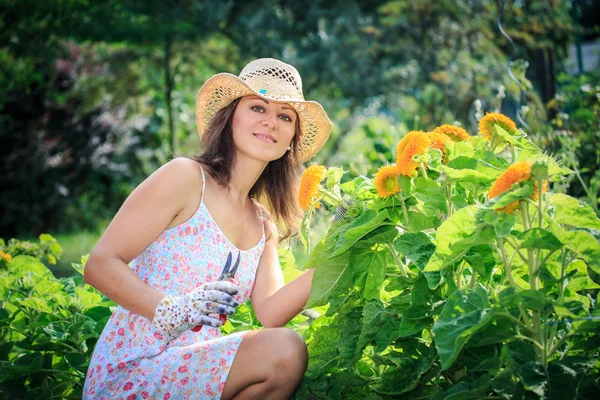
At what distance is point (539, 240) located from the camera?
1.44 meters

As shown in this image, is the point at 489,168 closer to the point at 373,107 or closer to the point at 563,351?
the point at 563,351

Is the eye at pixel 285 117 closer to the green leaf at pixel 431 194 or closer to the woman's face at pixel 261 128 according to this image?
the woman's face at pixel 261 128

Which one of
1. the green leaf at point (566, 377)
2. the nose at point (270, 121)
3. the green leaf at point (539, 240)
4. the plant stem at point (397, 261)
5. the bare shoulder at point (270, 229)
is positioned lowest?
the bare shoulder at point (270, 229)

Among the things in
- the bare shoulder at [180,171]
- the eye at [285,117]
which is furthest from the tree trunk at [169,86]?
the bare shoulder at [180,171]

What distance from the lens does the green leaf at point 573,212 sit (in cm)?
153

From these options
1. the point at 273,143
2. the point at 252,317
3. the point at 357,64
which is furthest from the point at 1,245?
the point at 357,64

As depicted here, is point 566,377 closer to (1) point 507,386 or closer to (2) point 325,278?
(1) point 507,386

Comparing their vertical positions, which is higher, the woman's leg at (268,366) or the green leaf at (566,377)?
the green leaf at (566,377)

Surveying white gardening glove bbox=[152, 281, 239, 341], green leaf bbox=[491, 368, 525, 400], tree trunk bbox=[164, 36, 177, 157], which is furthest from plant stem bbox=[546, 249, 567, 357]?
tree trunk bbox=[164, 36, 177, 157]

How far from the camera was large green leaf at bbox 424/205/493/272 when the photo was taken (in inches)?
58.6

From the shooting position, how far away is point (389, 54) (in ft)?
31.2

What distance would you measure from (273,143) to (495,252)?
0.97 meters

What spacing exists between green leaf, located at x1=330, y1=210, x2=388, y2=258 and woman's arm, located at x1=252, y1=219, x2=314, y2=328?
42 centimetres

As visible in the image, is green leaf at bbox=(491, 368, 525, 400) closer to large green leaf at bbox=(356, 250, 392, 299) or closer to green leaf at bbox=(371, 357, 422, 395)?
green leaf at bbox=(371, 357, 422, 395)
